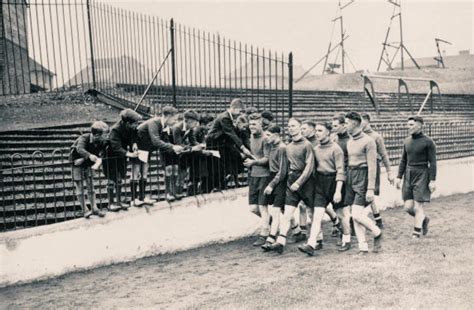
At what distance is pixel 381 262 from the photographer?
246 inches

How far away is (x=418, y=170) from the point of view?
7.49 m


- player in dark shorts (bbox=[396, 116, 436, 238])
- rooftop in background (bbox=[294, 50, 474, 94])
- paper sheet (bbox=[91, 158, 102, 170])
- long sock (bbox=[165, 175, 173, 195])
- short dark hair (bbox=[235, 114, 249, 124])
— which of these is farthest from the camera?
rooftop in background (bbox=[294, 50, 474, 94])

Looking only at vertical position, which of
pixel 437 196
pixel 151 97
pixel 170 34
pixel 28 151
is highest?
pixel 170 34

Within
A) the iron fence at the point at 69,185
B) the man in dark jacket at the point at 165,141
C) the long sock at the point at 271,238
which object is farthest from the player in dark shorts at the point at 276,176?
the man in dark jacket at the point at 165,141

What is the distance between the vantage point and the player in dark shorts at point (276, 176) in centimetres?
704

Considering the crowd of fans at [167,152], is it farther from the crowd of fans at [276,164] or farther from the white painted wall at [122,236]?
the white painted wall at [122,236]

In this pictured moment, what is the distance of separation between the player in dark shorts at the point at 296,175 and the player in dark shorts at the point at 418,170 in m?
1.53

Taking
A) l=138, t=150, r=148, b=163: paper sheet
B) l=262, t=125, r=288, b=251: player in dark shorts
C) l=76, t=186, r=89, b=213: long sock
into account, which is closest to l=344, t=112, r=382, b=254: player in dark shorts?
l=262, t=125, r=288, b=251: player in dark shorts

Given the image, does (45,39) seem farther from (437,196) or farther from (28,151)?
(437,196)

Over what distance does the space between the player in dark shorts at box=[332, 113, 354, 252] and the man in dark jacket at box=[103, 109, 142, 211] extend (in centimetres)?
287

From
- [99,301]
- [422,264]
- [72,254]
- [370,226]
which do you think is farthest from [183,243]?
[422,264]

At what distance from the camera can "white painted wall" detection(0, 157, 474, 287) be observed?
6.00m

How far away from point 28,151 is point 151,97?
12.0 feet

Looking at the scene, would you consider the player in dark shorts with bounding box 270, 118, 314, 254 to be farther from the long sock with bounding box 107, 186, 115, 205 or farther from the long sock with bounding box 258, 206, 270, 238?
the long sock with bounding box 107, 186, 115, 205
